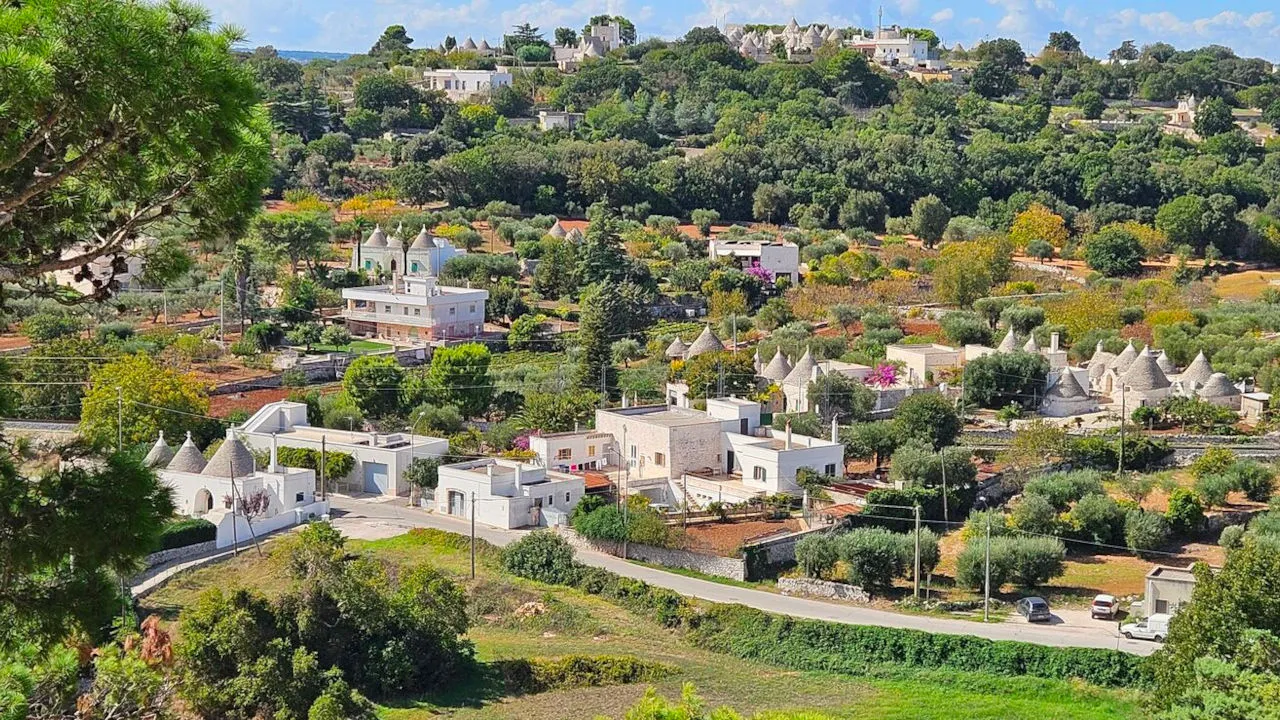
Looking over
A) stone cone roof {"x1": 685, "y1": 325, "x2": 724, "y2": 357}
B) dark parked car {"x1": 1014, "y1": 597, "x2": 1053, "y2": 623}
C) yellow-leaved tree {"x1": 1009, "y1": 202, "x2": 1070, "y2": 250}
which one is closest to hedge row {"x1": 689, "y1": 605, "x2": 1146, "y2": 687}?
dark parked car {"x1": 1014, "y1": 597, "x2": 1053, "y2": 623}

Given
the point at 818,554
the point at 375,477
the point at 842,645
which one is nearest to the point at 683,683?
the point at 842,645

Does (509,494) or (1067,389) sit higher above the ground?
(1067,389)

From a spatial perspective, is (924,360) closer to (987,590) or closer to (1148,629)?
(987,590)

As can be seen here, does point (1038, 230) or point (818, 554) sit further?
point (1038, 230)

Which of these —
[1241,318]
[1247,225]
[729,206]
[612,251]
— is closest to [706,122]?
[729,206]

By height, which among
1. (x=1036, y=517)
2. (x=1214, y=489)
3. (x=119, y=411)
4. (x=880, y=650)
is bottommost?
(x=880, y=650)

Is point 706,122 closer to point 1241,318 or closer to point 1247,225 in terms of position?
point 1247,225
